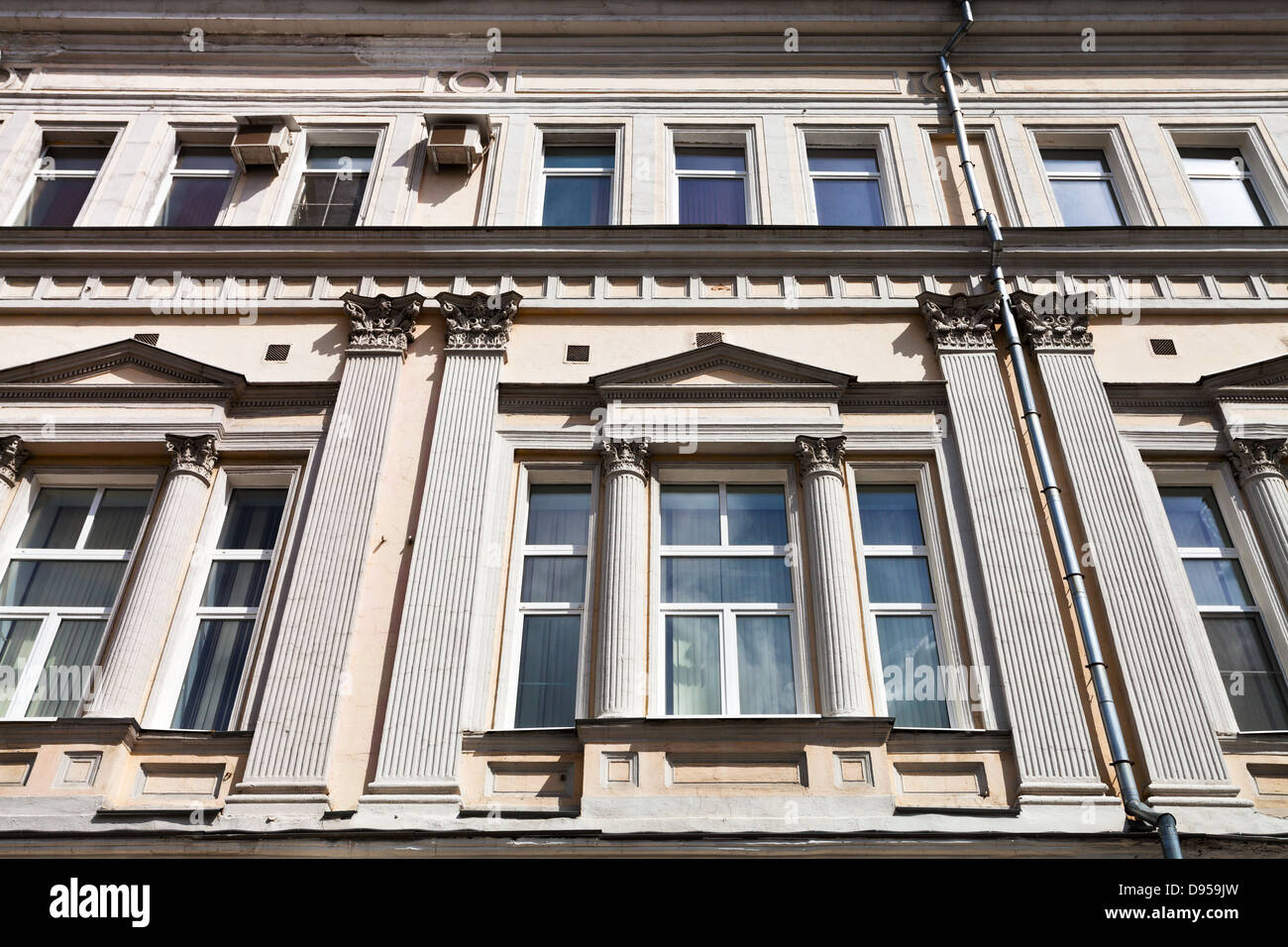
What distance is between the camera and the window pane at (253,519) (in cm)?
1088

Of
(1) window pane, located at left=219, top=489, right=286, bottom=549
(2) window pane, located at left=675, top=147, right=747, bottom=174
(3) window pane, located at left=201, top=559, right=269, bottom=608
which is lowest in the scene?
(3) window pane, located at left=201, top=559, right=269, bottom=608

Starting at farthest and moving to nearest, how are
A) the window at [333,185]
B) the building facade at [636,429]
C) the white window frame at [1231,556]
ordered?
the window at [333,185], the white window frame at [1231,556], the building facade at [636,429]

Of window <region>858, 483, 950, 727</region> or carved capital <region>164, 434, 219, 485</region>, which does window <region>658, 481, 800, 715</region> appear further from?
carved capital <region>164, 434, 219, 485</region>

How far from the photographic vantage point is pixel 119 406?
37.6 feet

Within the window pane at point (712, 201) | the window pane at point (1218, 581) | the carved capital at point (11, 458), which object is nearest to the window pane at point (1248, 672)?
the window pane at point (1218, 581)

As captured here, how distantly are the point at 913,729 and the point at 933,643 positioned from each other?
3.56 feet

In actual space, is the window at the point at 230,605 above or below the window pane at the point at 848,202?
below

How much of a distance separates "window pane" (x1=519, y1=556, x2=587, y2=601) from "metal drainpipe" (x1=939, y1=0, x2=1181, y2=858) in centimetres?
444

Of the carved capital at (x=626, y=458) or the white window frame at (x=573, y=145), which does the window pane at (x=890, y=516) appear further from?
the white window frame at (x=573, y=145)

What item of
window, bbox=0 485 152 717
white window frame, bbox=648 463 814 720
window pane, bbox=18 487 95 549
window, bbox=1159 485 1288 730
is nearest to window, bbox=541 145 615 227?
white window frame, bbox=648 463 814 720

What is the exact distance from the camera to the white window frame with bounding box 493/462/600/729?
9.79 metres

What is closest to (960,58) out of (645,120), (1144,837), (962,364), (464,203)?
(645,120)

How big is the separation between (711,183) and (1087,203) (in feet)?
15.3

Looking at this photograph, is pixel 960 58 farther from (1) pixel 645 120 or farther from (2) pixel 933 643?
(2) pixel 933 643
